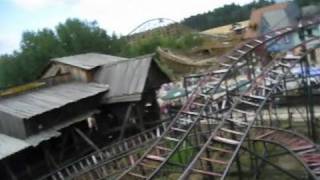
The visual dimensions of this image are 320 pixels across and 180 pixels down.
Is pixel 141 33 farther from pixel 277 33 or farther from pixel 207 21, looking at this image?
pixel 277 33

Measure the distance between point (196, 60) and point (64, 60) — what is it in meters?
29.5

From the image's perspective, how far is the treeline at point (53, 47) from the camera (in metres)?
55.8

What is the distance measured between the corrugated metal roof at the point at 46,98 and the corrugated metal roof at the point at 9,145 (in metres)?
1.15

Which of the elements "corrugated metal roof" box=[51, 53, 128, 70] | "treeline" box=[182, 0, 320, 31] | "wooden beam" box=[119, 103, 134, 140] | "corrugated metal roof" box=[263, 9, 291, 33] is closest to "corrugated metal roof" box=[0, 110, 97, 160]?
"wooden beam" box=[119, 103, 134, 140]

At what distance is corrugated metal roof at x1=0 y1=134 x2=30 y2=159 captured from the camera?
783 inches

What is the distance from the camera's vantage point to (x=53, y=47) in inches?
2254

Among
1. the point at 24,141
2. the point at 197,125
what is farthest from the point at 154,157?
the point at 24,141

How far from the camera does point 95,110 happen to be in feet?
90.2

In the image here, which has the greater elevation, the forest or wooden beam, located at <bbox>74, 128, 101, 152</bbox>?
the forest

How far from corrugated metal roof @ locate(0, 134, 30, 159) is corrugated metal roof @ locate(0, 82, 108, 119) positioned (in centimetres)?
115

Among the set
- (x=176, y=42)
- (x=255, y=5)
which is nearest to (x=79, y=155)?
(x=176, y=42)

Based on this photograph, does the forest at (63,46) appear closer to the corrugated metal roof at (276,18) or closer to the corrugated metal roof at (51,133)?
the corrugated metal roof at (276,18)

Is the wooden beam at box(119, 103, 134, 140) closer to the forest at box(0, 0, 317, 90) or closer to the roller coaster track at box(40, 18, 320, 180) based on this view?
the roller coaster track at box(40, 18, 320, 180)

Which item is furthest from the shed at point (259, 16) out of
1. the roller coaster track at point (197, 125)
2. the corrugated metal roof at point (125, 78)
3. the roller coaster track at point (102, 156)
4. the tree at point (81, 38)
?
the roller coaster track at point (102, 156)
